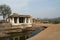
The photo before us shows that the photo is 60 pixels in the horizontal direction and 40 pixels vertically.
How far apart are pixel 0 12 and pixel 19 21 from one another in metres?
27.3

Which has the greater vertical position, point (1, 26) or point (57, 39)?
point (57, 39)

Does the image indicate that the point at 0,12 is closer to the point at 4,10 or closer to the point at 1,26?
the point at 4,10

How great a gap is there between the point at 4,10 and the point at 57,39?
66.4 meters

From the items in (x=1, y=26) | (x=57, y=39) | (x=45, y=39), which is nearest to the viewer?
(x=57, y=39)

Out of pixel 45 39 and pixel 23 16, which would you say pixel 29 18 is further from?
pixel 45 39

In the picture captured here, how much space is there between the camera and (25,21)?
165ft

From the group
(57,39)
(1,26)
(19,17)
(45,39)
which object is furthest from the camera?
(19,17)

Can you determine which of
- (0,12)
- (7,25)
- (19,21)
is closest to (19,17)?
(19,21)

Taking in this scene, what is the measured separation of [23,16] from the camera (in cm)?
4972

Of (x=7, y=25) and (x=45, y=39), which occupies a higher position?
(x=45, y=39)

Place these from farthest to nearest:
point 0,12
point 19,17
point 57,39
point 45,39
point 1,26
→ point 0,12, point 19,17, point 1,26, point 45,39, point 57,39

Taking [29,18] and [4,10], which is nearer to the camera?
[29,18]

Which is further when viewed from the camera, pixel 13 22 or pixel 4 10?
pixel 4 10

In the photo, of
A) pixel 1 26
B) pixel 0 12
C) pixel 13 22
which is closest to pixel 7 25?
pixel 1 26
